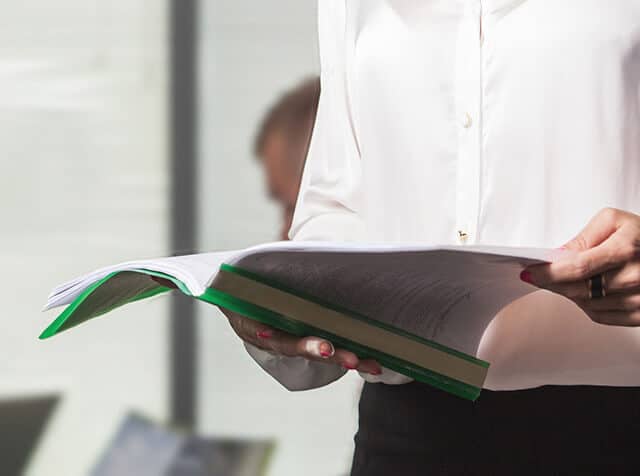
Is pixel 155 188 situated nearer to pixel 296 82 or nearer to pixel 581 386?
pixel 296 82

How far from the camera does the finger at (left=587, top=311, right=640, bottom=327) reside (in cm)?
72

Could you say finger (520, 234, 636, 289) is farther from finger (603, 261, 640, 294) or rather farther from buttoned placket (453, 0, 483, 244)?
buttoned placket (453, 0, 483, 244)

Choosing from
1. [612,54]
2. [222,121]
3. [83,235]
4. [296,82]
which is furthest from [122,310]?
[612,54]

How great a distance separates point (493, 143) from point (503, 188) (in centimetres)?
4

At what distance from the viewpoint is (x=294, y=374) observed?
969mm

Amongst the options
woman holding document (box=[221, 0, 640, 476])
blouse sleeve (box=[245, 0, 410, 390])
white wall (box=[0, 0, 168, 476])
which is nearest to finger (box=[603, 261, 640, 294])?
woman holding document (box=[221, 0, 640, 476])

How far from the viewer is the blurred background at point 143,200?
9.93ft

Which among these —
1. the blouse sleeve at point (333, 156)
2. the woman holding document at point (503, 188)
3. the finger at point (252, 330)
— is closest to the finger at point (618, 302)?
the woman holding document at point (503, 188)

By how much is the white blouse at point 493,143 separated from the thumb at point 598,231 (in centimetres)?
18

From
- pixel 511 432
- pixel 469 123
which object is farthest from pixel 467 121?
pixel 511 432

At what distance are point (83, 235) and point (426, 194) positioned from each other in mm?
2200

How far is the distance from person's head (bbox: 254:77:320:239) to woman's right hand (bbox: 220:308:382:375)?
7.24 feet

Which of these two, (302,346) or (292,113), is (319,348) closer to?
(302,346)

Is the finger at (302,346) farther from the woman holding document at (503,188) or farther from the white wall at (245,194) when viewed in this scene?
the white wall at (245,194)
